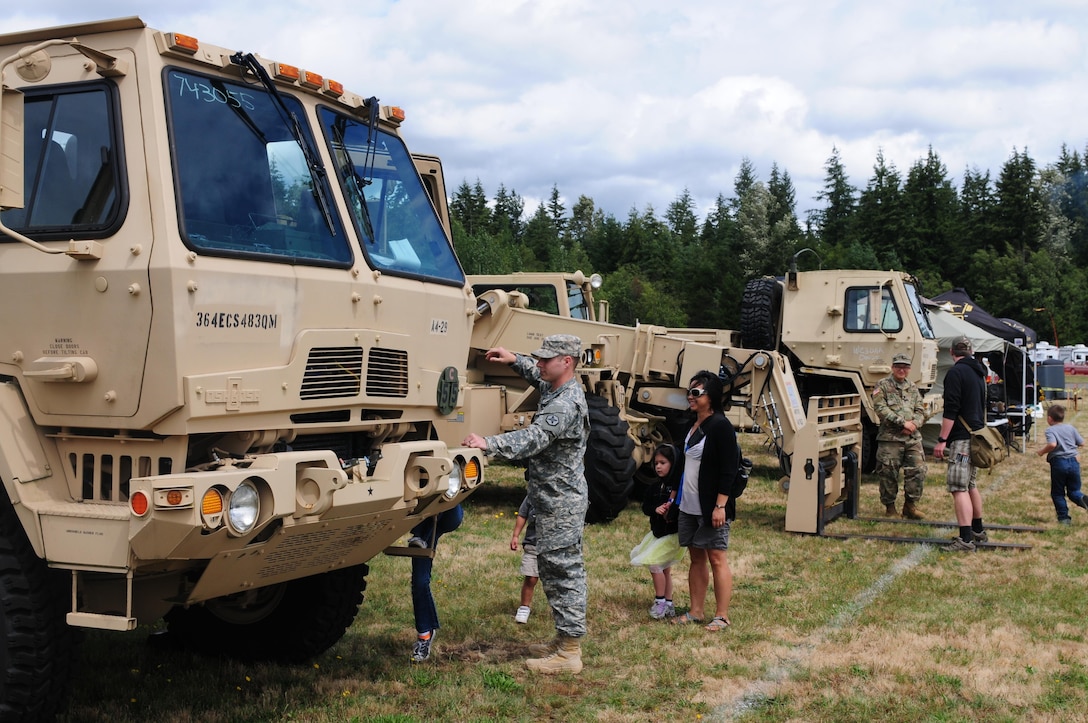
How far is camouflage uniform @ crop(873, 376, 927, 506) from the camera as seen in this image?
464 inches

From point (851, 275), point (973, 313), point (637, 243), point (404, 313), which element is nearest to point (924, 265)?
point (637, 243)

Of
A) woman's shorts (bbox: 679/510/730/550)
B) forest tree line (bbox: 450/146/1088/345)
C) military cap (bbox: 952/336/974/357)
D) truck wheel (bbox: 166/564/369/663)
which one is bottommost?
truck wheel (bbox: 166/564/369/663)

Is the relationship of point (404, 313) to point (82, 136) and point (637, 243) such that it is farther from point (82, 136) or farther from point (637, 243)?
point (637, 243)

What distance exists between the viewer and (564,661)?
20.3ft

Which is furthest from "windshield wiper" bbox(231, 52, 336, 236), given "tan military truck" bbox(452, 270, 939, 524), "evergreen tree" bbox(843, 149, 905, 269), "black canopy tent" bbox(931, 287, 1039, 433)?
"evergreen tree" bbox(843, 149, 905, 269)

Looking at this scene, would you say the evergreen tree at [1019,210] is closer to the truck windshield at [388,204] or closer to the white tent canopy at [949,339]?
the white tent canopy at [949,339]

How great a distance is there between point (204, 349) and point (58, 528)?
0.90 metres

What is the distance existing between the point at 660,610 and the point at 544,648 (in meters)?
1.18

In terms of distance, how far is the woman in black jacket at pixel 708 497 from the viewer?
280 inches

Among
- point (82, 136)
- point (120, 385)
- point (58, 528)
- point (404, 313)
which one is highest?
point (82, 136)

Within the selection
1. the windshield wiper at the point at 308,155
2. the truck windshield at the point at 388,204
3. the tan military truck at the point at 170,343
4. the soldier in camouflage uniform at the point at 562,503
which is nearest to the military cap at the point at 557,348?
the soldier in camouflage uniform at the point at 562,503

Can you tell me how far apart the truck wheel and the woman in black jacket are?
7.54 ft

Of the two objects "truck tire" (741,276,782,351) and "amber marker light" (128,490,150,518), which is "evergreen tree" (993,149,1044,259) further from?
"amber marker light" (128,490,150,518)

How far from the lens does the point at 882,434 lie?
12016mm
